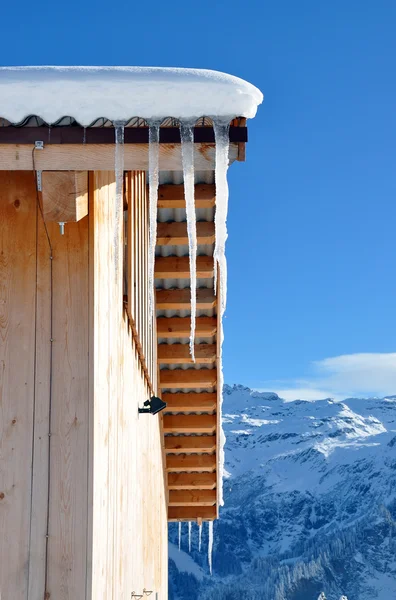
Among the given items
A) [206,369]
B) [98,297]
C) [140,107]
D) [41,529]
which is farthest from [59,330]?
[206,369]

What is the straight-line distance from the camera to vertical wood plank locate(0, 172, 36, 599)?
3.44 metres

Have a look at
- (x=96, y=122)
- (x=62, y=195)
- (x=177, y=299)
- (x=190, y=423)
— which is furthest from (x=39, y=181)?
(x=190, y=423)

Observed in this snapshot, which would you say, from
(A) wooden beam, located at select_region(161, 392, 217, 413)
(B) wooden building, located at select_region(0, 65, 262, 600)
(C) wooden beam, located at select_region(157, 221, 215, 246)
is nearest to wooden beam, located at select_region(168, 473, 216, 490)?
(A) wooden beam, located at select_region(161, 392, 217, 413)

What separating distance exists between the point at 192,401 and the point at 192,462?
1.25m

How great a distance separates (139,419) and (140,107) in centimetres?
331

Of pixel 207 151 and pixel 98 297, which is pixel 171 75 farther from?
pixel 98 297

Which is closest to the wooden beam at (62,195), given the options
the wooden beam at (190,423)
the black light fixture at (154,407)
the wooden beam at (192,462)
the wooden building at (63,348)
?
the wooden building at (63,348)

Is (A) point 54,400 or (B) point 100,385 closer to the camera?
(A) point 54,400

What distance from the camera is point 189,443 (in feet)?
28.6

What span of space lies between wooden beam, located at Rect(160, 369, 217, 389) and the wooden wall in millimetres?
3484

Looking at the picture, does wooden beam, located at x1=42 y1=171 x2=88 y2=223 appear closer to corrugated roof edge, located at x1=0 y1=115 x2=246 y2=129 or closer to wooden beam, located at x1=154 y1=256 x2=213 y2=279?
corrugated roof edge, located at x1=0 y1=115 x2=246 y2=129

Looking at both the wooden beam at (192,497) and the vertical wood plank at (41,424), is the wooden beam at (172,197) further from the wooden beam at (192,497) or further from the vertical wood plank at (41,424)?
the wooden beam at (192,497)

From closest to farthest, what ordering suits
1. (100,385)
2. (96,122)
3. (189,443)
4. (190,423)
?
(96,122) < (100,385) < (190,423) < (189,443)

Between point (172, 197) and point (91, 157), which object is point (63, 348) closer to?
point (91, 157)
